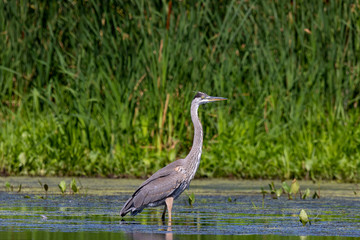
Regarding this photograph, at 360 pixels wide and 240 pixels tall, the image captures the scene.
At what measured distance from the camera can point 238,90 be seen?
12.2m

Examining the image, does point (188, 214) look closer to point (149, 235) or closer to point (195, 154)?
point (195, 154)

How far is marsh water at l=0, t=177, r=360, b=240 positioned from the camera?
259 inches

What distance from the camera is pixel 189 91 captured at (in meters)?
11.8

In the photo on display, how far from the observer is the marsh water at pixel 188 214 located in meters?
6.59

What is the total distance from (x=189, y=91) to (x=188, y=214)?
13.4 feet

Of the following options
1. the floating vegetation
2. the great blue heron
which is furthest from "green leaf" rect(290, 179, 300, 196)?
the great blue heron

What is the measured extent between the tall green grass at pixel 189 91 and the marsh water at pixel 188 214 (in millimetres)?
680

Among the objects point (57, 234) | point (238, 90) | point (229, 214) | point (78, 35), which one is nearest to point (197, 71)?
point (238, 90)

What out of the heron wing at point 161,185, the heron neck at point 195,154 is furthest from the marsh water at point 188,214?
the heron neck at point 195,154

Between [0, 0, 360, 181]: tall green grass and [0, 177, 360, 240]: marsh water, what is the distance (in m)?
0.68

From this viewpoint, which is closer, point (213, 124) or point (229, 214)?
point (229, 214)

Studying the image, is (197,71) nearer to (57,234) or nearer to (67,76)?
(67,76)

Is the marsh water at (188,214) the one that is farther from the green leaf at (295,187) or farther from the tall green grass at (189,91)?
the tall green grass at (189,91)

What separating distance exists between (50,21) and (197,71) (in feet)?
8.92
